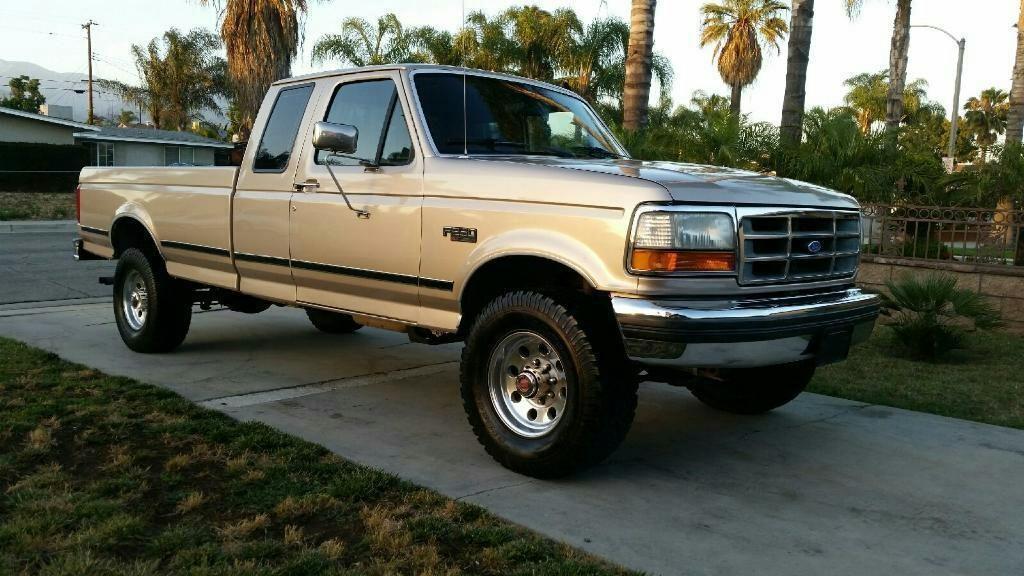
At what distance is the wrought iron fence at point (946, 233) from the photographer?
31.5 ft

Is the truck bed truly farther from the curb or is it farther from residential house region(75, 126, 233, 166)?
Answer: residential house region(75, 126, 233, 166)

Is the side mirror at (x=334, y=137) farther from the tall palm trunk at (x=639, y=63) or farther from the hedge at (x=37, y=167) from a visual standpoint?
the hedge at (x=37, y=167)

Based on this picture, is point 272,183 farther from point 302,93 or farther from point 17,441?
point 17,441

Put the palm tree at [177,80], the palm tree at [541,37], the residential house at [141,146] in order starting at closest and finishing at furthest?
the palm tree at [541,37]
the residential house at [141,146]
the palm tree at [177,80]

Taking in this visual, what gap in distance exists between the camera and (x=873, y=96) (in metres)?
53.3

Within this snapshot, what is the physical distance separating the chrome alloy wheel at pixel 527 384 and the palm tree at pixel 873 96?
52678 millimetres

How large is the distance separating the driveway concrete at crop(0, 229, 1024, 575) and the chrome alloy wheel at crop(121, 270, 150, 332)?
0.26 metres

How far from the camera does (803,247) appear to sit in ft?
15.1

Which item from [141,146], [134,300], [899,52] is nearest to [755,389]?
[134,300]

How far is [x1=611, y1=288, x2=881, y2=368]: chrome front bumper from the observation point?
13.3 ft

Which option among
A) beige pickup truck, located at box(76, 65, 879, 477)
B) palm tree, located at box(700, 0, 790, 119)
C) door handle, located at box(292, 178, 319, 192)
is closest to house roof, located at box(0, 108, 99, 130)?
palm tree, located at box(700, 0, 790, 119)

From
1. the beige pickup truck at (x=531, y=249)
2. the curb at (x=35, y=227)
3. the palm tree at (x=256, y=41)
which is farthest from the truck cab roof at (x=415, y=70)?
the palm tree at (x=256, y=41)

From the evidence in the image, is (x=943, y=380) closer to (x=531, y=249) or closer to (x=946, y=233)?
(x=946, y=233)

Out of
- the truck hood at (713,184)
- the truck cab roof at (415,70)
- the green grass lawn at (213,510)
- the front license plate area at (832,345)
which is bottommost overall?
the green grass lawn at (213,510)
